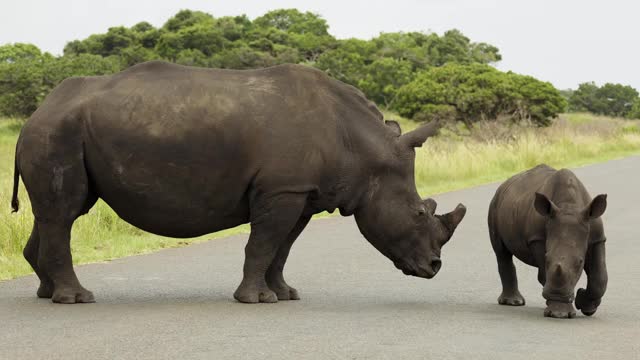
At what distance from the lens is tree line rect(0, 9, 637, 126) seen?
38.0 meters

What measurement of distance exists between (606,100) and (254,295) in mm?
96967

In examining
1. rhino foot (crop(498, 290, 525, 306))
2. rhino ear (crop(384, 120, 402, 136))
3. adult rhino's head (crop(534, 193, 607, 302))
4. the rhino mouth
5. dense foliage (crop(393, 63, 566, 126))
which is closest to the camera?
adult rhino's head (crop(534, 193, 607, 302))

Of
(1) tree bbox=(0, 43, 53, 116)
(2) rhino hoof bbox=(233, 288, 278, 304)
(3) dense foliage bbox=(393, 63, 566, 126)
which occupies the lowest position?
(1) tree bbox=(0, 43, 53, 116)

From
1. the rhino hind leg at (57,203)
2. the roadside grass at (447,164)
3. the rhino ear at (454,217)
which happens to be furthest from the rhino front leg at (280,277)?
the roadside grass at (447,164)

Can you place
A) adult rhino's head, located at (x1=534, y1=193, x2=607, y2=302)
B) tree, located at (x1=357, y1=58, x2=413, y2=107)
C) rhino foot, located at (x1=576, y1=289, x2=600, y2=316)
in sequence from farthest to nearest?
tree, located at (x1=357, y1=58, x2=413, y2=107)
rhino foot, located at (x1=576, y1=289, x2=600, y2=316)
adult rhino's head, located at (x1=534, y1=193, x2=607, y2=302)

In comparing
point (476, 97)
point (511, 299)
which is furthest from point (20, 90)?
point (511, 299)

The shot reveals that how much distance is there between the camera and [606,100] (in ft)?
336

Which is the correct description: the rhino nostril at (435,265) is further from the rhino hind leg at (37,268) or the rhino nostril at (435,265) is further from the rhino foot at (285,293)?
the rhino hind leg at (37,268)

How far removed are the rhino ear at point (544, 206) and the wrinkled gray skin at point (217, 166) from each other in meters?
1.12

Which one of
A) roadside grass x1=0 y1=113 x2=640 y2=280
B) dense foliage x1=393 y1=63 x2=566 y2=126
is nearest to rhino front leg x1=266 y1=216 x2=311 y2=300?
roadside grass x1=0 y1=113 x2=640 y2=280

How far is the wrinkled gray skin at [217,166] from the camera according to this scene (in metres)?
8.80

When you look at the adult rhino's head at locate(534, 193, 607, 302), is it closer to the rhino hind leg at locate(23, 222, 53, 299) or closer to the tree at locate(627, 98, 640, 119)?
the rhino hind leg at locate(23, 222, 53, 299)

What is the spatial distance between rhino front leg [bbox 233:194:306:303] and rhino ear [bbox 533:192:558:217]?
1.84 meters

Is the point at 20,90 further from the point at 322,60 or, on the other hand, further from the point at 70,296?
the point at 70,296
